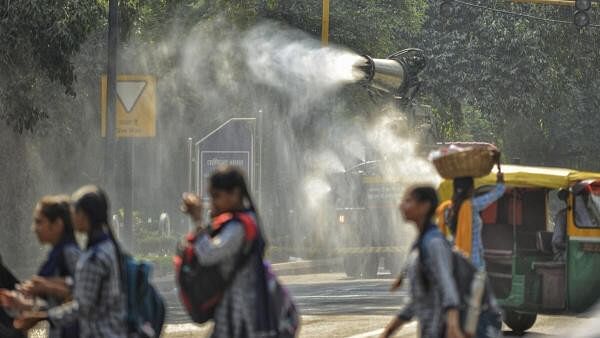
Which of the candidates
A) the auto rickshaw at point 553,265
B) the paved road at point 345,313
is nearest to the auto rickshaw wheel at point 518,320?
the auto rickshaw at point 553,265

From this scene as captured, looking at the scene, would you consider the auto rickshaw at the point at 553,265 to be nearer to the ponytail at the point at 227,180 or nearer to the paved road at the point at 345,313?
the paved road at the point at 345,313

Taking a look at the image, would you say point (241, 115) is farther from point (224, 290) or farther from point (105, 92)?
point (224, 290)

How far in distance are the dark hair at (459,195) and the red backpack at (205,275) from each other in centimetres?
375

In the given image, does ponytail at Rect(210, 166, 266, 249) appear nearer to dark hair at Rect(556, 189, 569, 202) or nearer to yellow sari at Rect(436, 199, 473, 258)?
yellow sari at Rect(436, 199, 473, 258)

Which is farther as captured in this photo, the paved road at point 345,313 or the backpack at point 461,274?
the paved road at point 345,313

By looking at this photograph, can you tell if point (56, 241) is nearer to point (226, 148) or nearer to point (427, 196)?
A: point (427, 196)

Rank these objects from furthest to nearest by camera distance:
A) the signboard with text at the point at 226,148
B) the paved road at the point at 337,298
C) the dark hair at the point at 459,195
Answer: the signboard with text at the point at 226,148 < the paved road at the point at 337,298 < the dark hair at the point at 459,195

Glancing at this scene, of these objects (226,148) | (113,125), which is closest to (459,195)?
(113,125)

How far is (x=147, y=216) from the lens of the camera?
48.6 metres

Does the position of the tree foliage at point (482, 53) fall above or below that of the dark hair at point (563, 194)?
above

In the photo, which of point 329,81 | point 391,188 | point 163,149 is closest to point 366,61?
point 391,188

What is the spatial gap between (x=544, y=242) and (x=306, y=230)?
24.4m

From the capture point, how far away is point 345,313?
19.8m

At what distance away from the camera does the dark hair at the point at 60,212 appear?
780 centimetres
